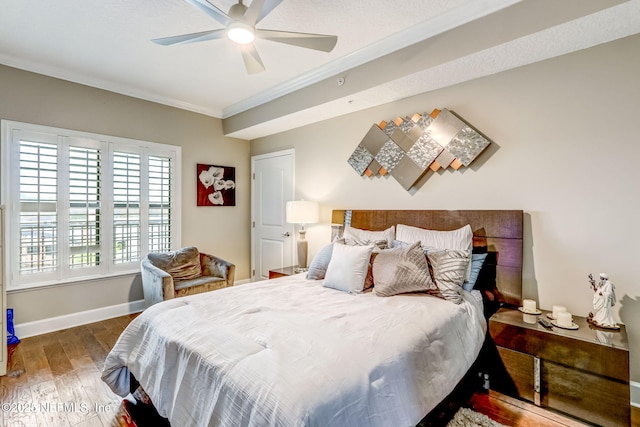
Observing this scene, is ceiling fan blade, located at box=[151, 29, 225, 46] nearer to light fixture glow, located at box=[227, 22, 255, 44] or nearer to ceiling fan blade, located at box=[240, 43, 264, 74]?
light fixture glow, located at box=[227, 22, 255, 44]

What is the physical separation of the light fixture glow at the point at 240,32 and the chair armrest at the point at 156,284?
223 centimetres

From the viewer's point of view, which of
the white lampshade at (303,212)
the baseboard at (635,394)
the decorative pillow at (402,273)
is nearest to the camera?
the baseboard at (635,394)

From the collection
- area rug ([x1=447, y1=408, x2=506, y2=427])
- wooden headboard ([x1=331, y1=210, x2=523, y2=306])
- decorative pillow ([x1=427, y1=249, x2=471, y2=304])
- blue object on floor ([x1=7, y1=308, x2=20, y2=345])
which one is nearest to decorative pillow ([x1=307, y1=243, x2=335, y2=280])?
decorative pillow ([x1=427, y1=249, x2=471, y2=304])

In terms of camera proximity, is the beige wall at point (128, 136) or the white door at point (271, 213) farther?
the white door at point (271, 213)

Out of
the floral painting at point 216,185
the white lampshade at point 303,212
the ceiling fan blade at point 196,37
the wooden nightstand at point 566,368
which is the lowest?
the wooden nightstand at point 566,368

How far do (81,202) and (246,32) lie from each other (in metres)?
2.75

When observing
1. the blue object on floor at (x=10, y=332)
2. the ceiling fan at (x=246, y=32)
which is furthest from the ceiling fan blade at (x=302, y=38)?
the blue object on floor at (x=10, y=332)

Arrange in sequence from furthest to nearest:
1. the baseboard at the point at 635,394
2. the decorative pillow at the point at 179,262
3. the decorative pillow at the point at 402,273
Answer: the decorative pillow at the point at 179,262, the decorative pillow at the point at 402,273, the baseboard at the point at 635,394

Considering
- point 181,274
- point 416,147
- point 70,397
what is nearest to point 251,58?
point 416,147

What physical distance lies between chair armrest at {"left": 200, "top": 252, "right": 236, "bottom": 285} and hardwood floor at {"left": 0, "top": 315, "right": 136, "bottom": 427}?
1099 mm

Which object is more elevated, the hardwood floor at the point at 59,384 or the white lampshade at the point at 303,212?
the white lampshade at the point at 303,212

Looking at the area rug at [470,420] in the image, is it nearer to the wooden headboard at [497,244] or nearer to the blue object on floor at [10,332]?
the wooden headboard at [497,244]

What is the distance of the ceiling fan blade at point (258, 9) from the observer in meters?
1.72

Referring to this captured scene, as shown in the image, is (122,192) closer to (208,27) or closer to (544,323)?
(208,27)
